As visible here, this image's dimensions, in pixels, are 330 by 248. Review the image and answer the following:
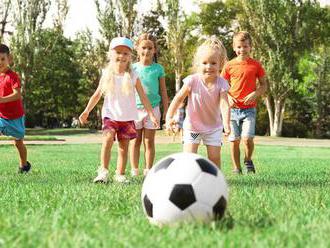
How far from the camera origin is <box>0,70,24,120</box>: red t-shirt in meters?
8.83

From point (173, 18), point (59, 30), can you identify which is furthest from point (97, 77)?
point (173, 18)

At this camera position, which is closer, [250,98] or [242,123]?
[250,98]

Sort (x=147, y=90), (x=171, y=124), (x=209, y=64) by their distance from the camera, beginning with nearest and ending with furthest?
(x=171, y=124) → (x=209, y=64) → (x=147, y=90)

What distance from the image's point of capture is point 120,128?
711 cm

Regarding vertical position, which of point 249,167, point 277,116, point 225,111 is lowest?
point 249,167

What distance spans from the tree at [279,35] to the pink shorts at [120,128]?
34877 mm

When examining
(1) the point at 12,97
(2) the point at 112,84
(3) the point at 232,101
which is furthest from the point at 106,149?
(3) the point at 232,101

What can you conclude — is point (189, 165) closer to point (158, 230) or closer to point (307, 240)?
point (158, 230)

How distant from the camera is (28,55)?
1722 inches

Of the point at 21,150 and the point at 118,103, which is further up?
the point at 118,103

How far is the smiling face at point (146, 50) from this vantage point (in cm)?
840

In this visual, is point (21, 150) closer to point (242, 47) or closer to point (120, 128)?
point (120, 128)

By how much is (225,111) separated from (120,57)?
155 centimetres

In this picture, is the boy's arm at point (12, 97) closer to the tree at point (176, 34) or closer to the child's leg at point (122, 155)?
the child's leg at point (122, 155)
